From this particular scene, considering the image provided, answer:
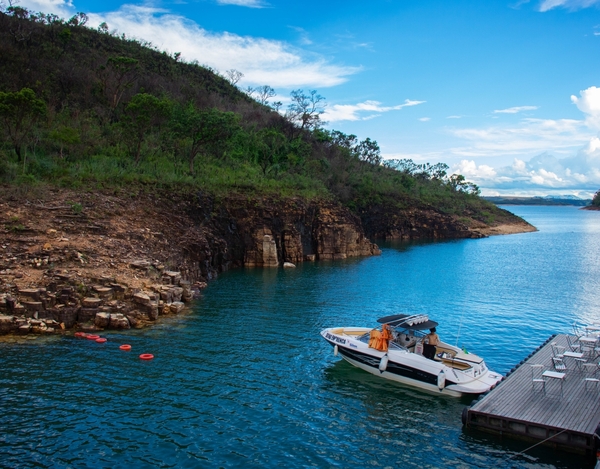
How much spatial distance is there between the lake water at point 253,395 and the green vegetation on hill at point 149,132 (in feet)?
77.6

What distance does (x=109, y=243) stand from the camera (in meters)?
35.8

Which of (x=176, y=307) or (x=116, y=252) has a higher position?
(x=116, y=252)

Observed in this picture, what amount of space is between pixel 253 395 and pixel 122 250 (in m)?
19.5

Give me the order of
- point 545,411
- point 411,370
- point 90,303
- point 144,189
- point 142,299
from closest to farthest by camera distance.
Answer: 1. point 545,411
2. point 411,370
3. point 90,303
4. point 142,299
5. point 144,189

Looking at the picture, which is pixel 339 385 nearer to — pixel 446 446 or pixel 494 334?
pixel 446 446

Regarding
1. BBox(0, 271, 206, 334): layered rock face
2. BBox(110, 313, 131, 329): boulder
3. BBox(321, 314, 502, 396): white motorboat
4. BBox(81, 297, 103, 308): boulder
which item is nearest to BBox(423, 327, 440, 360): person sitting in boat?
BBox(321, 314, 502, 396): white motorboat

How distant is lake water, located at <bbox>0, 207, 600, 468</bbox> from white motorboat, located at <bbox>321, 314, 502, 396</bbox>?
1.96 ft

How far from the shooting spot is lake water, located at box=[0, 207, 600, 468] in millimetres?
16094

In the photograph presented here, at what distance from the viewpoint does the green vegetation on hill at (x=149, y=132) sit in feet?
163

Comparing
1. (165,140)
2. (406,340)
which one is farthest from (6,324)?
(165,140)

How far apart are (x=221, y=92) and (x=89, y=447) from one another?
4119 inches

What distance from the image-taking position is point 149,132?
2665 inches

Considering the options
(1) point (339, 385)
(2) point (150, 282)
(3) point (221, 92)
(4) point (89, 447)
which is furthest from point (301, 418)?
(3) point (221, 92)

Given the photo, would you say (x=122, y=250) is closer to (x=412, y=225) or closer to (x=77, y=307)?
(x=77, y=307)
